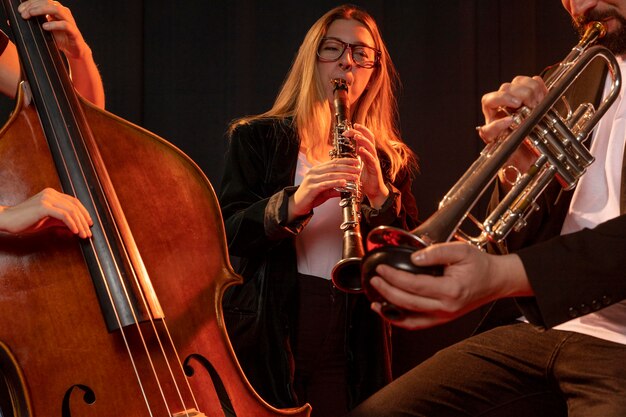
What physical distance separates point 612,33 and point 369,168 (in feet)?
2.36

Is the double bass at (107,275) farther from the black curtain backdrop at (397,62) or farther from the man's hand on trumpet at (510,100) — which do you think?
the black curtain backdrop at (397,62)

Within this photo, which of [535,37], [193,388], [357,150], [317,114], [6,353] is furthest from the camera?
[535,37]

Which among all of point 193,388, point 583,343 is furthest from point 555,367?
point 193,388

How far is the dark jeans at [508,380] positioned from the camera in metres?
1.42

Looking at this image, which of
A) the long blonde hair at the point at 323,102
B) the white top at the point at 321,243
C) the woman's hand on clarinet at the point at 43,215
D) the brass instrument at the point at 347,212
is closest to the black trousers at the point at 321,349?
the white top at the point at 321,243

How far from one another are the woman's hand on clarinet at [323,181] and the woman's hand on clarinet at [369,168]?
0.13m

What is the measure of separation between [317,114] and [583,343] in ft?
3.75

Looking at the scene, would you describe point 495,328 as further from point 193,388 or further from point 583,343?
point 193,388

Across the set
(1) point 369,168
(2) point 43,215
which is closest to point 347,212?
(1) point 369,168

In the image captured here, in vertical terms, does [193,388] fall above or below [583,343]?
above

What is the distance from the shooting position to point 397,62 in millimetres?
2646

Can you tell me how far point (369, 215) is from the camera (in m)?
2.07

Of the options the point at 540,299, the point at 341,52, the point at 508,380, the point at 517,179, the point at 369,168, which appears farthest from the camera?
the point at 341,52

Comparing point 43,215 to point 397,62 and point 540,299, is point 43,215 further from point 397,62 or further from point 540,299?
point 397,62
